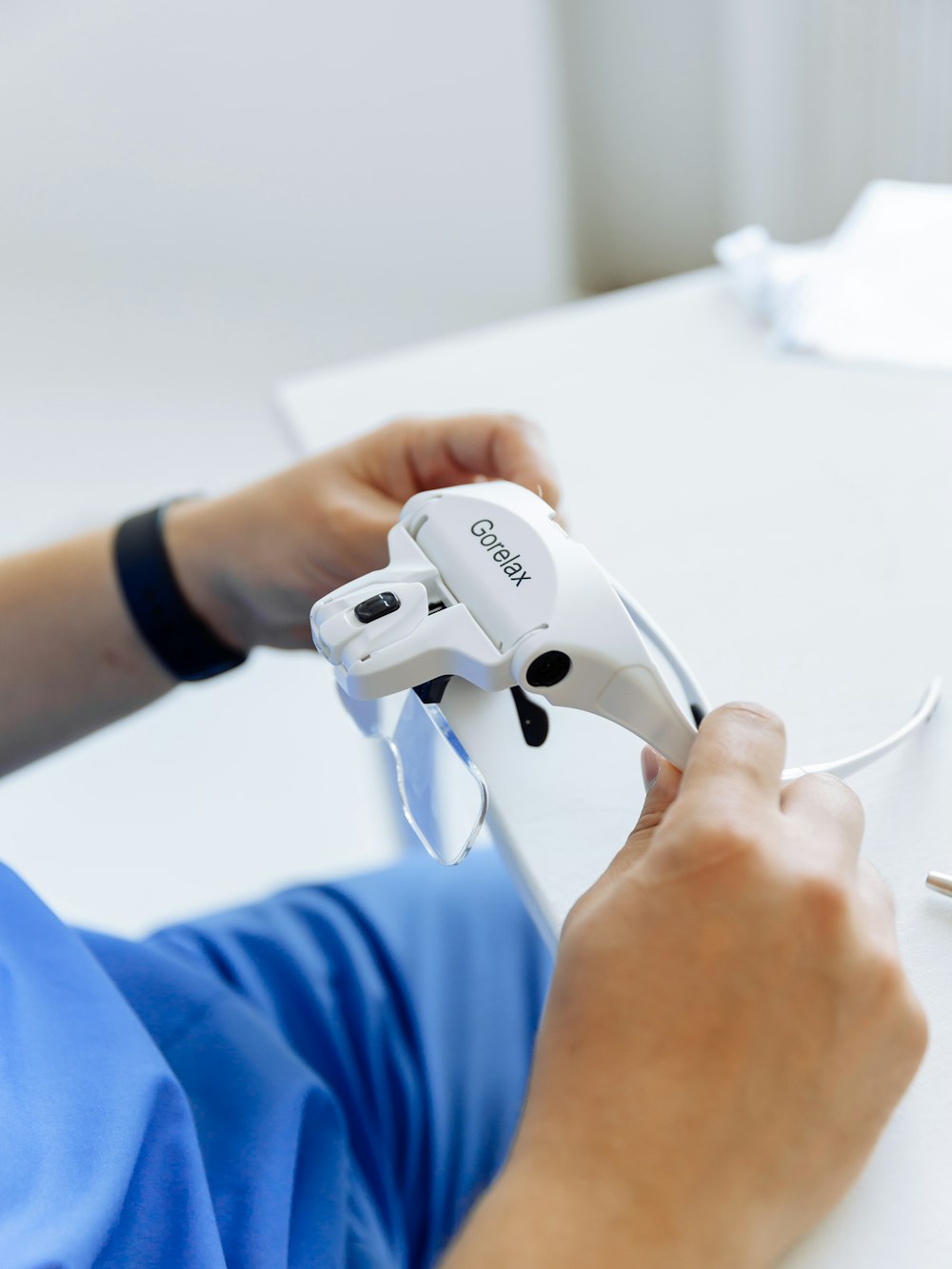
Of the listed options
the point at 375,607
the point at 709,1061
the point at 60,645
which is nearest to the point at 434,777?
the point at 375,607

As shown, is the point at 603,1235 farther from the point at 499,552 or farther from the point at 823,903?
the point at 499,552

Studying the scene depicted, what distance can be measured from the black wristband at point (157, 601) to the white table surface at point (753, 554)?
143 mm

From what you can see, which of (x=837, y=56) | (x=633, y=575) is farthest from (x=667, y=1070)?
(x=837, y=56)

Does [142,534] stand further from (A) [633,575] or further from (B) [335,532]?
(A) [633,575]

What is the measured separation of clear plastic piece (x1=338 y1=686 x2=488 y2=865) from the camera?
1.55ft

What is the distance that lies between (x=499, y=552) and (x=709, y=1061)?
0.68 ft

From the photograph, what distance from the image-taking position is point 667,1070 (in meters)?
0.35

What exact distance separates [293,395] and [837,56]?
1167 millimetres

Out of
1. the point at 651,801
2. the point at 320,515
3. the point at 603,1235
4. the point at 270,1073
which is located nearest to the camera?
the point at 603,1235

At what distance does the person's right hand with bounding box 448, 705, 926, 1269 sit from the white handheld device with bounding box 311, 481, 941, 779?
8cm

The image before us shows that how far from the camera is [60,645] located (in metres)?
0.69

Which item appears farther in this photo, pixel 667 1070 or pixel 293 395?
pixel 293 395

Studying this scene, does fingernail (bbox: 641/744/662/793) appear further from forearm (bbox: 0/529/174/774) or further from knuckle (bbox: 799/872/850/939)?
forearm (bbox: 0/529/174/774)

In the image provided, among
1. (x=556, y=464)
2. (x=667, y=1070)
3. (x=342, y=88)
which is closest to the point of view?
(x=667, y=1070)
